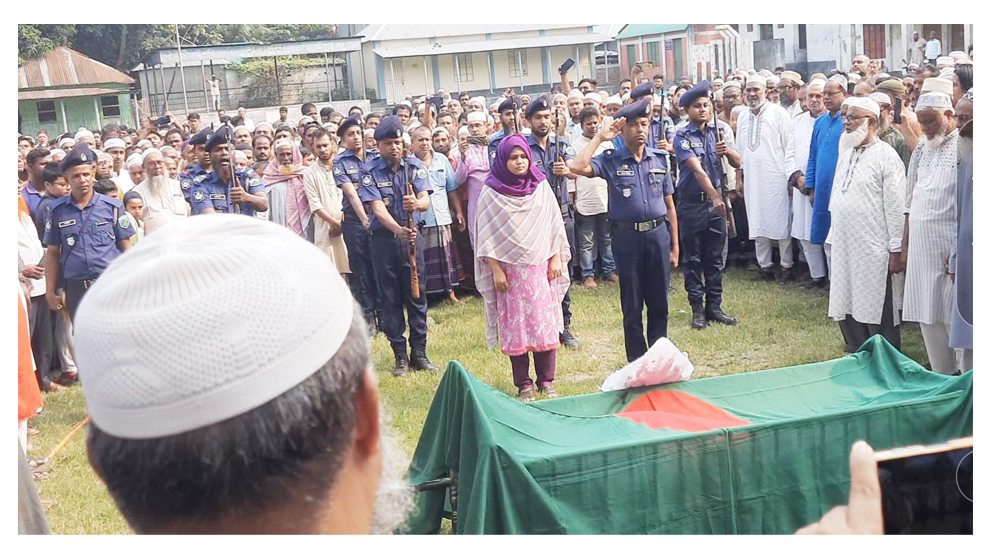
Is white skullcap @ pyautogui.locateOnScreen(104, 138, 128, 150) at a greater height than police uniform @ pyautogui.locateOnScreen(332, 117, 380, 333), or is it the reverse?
white skullcap @ pyautogui.locateOnScreen(104, 138, 128, 150)

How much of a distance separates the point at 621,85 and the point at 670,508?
3961 millimetres

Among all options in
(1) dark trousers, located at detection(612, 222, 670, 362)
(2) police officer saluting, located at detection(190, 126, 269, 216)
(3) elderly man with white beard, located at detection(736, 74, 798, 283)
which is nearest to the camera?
(1) dark trousers, located at detection(612, 222, 670, 362)

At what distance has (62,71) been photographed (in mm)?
3697

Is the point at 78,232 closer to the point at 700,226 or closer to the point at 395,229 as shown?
the point at 395,229

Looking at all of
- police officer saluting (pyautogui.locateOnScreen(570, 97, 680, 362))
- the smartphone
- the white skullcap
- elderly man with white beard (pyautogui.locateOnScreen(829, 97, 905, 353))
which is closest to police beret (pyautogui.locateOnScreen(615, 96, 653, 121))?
police officer saluting (pyautogui.locateOnScreen(570, 97, 680, 362))

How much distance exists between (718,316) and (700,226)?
0.57 m

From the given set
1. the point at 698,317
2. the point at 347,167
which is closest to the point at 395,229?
the point at 347,167

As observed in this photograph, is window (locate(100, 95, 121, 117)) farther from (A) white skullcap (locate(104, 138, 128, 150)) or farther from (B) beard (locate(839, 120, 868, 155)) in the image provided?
(B) beard (locate(839, 120, 868, 155))

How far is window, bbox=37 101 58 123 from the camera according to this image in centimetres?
396

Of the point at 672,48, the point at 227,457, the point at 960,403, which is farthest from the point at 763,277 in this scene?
the point at 227,457

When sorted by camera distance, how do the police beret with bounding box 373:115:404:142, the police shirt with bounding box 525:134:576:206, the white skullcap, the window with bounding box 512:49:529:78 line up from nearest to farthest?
the window with bounding box 512:49:529:78 → the police beret with bounding box 373:115:404:142 → the white skullcap → the police shirt with bounding box 525:134:576:206

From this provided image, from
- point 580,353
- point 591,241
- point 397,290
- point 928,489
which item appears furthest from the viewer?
point 591,241

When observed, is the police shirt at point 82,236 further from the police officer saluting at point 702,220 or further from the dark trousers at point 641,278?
the police officer saluting at point 702,220

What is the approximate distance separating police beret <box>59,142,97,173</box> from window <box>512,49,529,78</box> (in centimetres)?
211
